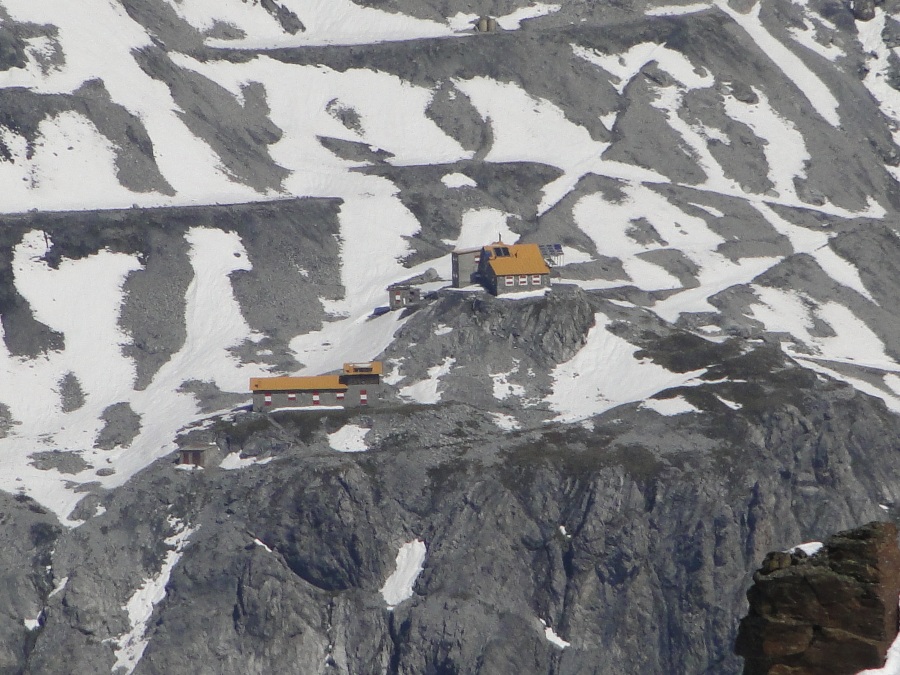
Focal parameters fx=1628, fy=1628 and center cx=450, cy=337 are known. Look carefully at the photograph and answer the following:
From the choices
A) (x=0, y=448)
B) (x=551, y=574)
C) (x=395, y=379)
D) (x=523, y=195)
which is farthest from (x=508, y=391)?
(x=523, y=195)

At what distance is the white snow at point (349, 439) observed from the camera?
118 m

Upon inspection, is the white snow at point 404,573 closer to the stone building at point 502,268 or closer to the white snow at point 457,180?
the stone building at point 502,268

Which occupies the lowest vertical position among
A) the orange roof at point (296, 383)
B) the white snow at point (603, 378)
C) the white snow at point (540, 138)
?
the white snow at point (540, 138)

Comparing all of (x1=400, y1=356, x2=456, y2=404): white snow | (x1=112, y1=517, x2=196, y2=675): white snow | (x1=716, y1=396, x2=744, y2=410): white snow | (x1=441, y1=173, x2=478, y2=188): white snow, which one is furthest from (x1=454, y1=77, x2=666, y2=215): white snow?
(x1=112, y1=517, x2=196, y2=675): white snow

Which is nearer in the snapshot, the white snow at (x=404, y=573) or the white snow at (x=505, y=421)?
the white snow at (x=404, y=573)

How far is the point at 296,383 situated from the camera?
12469cm

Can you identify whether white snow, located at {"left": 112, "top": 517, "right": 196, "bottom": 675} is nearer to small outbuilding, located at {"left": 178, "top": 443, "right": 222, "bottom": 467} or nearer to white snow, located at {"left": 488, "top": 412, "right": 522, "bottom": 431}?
small outbuilding, located at {"left": 178, "top": 443, "right": 222, "bottom": 467}

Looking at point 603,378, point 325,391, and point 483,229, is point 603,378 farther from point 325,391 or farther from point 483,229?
point 483,229

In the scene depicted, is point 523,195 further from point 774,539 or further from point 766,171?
point 774,539

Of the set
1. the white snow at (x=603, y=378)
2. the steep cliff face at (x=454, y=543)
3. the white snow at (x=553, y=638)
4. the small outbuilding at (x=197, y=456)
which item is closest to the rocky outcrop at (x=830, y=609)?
the steep cliff face at (x=454, y=543)

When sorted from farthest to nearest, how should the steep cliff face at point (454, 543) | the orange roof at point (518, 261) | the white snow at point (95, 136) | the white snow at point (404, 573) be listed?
the white snow at point (95, 136) < the orange roof at point (518, 261) < the white snow at point (404, 573) < the steep cliff face at point (454, 543)

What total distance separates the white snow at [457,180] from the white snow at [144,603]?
2731 inches

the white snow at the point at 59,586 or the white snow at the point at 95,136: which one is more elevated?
the white snow at the point at 59,586

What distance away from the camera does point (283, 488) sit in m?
115
